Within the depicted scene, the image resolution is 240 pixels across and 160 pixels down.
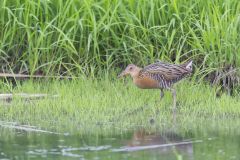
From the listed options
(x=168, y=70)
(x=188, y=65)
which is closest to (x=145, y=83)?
(x=168, y=70)

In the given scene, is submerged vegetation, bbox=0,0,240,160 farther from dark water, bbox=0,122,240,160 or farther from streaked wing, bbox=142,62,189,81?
dark water, bbox=0,122,240,160

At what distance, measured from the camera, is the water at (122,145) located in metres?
6.54

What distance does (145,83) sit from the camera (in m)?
9.04

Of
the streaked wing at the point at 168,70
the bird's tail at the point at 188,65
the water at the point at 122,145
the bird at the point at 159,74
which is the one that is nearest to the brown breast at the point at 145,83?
the bird at the point at 159,74

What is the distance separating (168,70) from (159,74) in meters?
0.12

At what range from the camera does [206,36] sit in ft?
30.4

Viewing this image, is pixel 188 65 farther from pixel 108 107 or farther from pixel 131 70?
pixel 108 107

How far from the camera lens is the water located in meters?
6.54

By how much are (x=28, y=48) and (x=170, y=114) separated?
6.92ft

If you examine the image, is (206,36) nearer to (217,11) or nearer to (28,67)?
(217,11)

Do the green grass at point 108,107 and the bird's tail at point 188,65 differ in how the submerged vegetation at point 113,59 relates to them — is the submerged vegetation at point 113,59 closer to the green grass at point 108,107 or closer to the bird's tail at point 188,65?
the green grass at point 108,107

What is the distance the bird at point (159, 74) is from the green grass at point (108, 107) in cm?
11

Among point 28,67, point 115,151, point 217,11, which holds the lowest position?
point 115,151

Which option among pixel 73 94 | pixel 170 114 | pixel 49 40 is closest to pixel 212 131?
pixel 170 114
